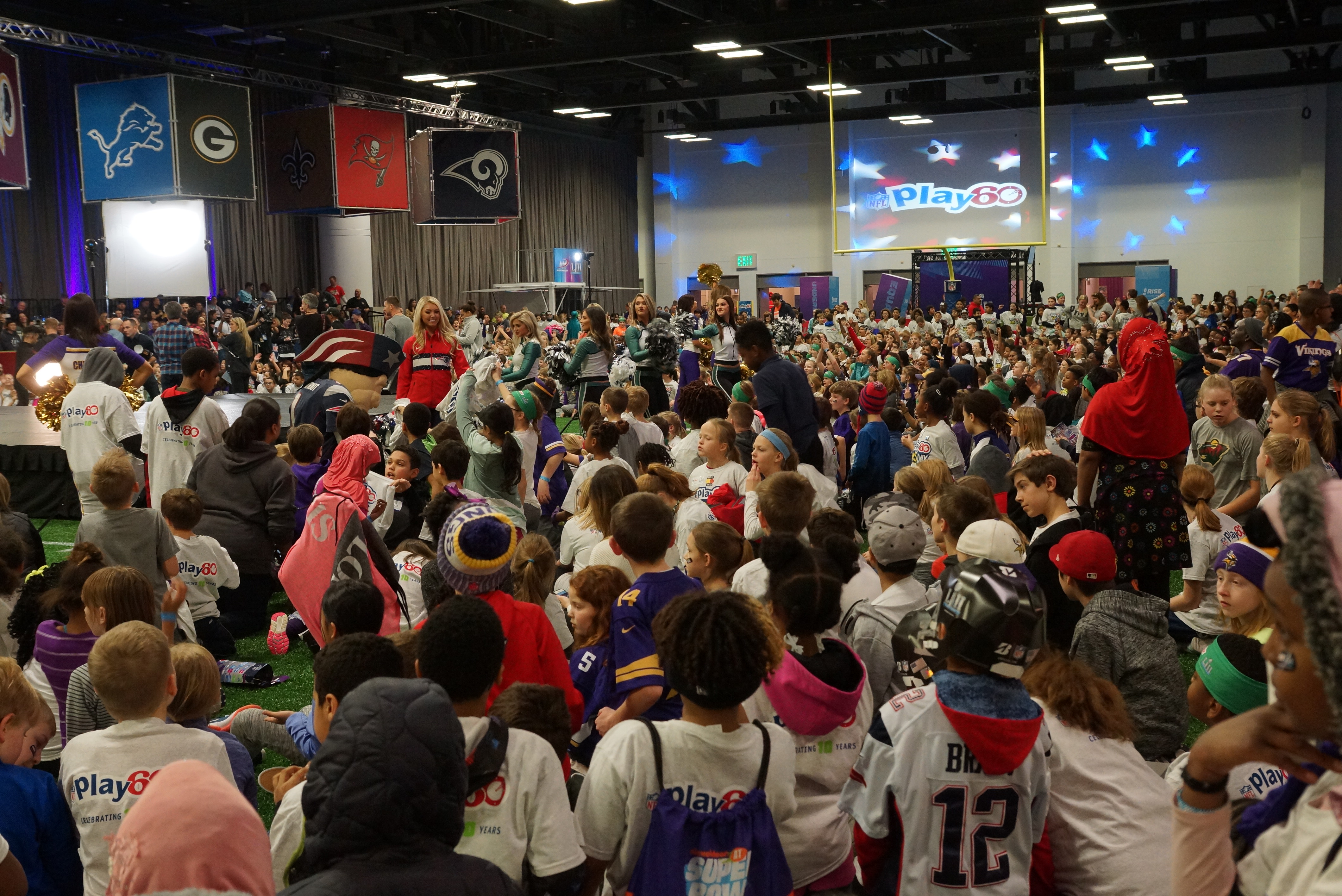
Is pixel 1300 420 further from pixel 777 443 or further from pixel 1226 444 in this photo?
pixel 777 443

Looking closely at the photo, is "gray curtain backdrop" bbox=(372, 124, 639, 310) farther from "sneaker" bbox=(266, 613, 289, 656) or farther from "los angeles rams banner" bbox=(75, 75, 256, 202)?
"sneaker" bbox=(266, 613, 289, 656)

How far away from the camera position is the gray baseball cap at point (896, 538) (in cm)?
322

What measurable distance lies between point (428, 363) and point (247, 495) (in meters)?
2.72

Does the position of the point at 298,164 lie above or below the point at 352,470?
above

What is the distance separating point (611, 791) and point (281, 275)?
21.6 m

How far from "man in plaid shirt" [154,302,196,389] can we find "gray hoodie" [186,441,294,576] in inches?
175

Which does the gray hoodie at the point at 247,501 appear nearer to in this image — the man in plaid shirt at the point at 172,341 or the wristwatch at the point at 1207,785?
the man in plaid shirt at the point at 172,341

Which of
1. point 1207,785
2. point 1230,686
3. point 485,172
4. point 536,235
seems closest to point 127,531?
point 1230,686

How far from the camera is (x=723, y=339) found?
348 inches

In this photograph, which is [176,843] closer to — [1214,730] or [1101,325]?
[1214,730]

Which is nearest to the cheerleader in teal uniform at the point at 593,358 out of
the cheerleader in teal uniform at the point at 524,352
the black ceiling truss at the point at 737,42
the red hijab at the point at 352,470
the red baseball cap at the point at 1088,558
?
the cheerleader in teal uniform at the point at 524,352

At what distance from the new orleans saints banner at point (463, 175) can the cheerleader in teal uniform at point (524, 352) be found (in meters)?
9.53

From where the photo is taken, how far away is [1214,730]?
1.15m

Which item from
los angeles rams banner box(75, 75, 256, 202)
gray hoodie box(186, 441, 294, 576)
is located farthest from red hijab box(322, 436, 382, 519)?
los angeles rams banner box(75, 75, 256, 202)
